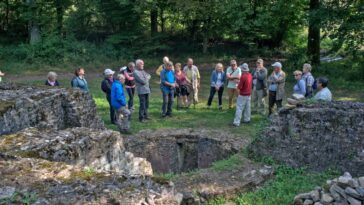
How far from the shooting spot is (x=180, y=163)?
12.4m

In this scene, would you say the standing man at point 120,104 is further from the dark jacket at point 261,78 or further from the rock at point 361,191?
the rock at point 361,191

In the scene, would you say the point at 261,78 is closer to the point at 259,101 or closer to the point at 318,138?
the point at 259,101

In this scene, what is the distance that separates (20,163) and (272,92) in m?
9.02

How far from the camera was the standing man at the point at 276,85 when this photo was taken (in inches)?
527

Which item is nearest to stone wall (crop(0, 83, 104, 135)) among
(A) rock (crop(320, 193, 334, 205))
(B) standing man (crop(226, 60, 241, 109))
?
(B) standing man (crop(226, 60, 241, 109))

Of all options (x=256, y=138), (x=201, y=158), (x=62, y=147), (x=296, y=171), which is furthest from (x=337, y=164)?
(x=62, y=147)

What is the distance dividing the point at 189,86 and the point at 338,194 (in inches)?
328

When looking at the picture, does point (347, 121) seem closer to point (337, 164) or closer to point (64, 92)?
point (337, 164)

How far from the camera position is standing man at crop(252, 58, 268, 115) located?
14234 mm

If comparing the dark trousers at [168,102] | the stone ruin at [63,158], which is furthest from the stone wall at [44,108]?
the dark trousers at [168,102]

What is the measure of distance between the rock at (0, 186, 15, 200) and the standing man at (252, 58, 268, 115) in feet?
32.8

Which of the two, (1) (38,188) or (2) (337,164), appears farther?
(2) (337,164)

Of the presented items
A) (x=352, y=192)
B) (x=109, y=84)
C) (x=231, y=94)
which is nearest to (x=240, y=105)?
(x=231, y=94)

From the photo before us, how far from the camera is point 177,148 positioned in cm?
1241
